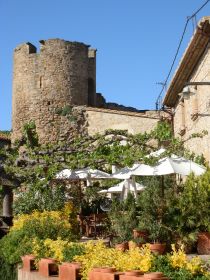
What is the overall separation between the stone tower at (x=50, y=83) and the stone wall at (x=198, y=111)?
1270 cm

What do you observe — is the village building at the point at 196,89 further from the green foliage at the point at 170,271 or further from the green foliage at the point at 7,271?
the green foliage at the point at 170,271

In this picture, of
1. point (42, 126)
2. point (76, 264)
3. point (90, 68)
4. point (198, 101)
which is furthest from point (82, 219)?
point (90, 68)

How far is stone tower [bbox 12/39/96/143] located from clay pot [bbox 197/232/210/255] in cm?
2107

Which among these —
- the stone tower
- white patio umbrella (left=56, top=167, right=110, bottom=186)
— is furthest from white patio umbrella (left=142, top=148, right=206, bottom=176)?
the stone tower

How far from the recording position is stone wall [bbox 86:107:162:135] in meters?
26.4

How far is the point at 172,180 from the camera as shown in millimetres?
14430

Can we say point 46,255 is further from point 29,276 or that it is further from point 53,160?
point 53,160

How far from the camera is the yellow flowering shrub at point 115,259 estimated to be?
6.16 metres

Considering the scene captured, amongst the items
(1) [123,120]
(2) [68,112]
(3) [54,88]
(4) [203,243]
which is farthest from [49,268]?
(3) [54,88]

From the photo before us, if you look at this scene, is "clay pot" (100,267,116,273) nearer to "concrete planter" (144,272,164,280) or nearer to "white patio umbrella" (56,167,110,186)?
"concrete planter" (144,272,164,280)

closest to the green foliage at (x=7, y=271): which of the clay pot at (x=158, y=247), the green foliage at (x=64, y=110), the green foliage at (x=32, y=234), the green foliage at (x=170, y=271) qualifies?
the green foliage at (x=32, y=234)

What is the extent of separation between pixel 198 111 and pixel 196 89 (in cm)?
65

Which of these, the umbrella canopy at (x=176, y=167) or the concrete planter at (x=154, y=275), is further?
the umbrella canopy at (x=176, y=167)

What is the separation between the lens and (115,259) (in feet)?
22.0
